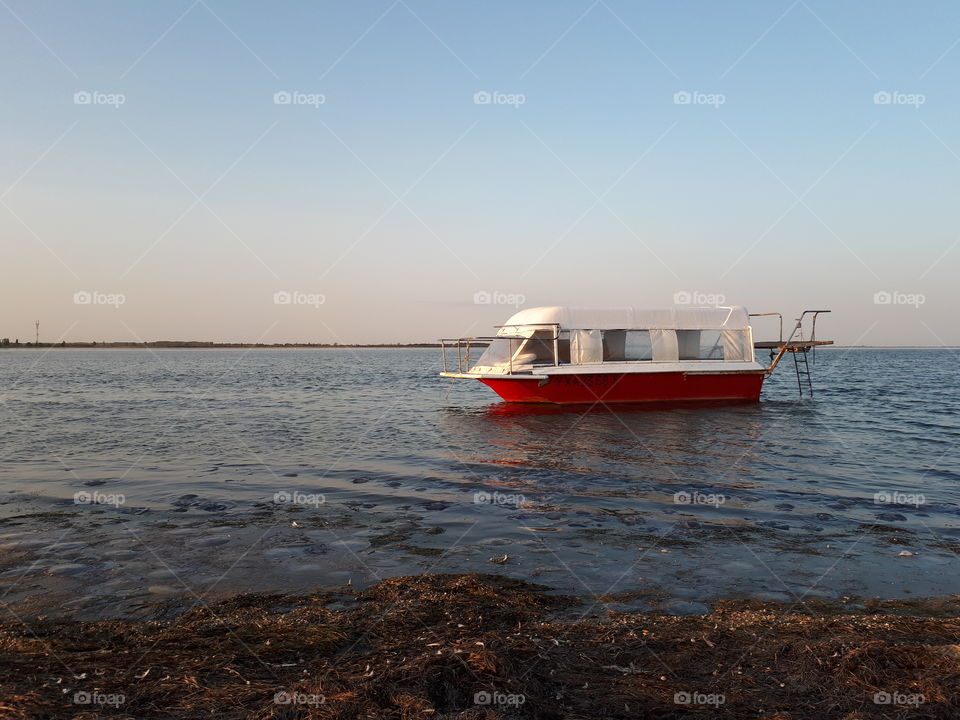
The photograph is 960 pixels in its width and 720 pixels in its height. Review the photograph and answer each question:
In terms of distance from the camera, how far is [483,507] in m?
11.5

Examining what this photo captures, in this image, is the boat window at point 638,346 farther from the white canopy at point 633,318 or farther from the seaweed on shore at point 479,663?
the seaweed on shore at point 479,663

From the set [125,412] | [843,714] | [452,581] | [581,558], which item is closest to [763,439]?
[581,558]

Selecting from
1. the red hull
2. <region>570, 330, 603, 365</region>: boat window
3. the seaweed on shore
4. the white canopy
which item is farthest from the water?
the white canopy

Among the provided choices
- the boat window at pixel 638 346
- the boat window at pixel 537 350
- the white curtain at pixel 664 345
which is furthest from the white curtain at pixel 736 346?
the boat window at pixel 537 350

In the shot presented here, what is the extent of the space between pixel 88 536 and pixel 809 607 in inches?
378

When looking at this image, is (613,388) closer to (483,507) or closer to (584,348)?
(584,348)

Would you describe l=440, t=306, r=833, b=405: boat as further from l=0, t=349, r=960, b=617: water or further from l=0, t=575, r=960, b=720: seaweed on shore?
l=0, t=575, r=960, b=720: seaweed on shore

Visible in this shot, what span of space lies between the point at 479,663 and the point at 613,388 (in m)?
23.2

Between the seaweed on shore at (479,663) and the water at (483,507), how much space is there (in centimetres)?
92

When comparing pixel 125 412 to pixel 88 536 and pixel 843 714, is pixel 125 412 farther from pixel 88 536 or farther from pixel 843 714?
pixel 843 714

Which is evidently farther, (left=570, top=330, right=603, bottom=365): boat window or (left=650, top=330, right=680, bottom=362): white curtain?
(left=650, top=330, right=680, bottom=362): white curtain

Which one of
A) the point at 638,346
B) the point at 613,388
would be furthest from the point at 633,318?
the point at 613,388

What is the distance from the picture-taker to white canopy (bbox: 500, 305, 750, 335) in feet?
89.4

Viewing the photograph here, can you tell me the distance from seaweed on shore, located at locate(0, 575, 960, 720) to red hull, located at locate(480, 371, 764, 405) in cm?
2021
